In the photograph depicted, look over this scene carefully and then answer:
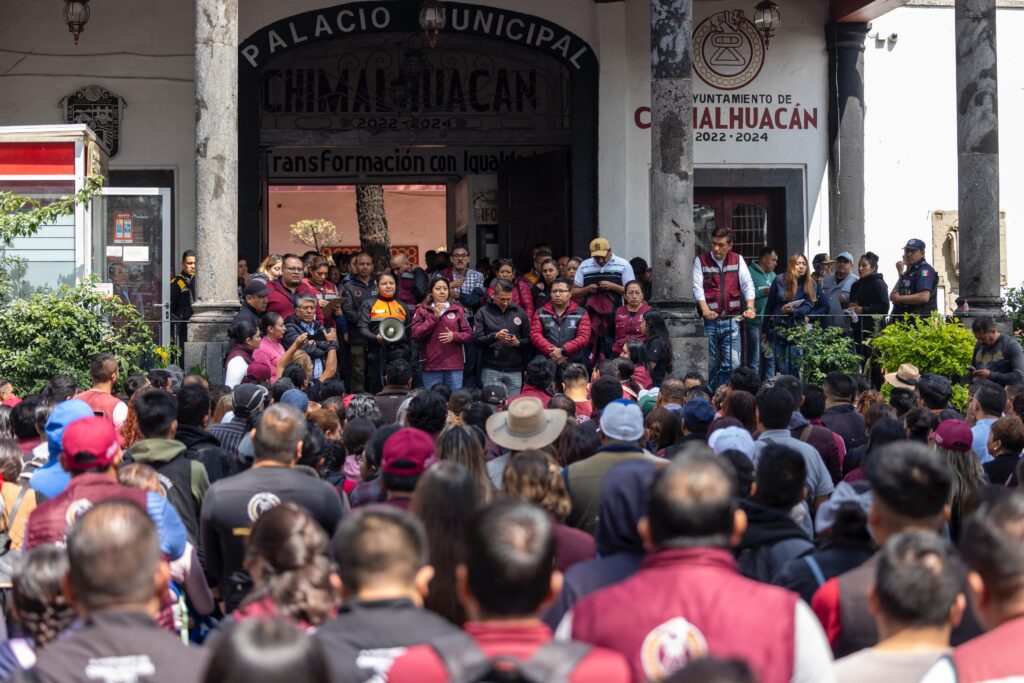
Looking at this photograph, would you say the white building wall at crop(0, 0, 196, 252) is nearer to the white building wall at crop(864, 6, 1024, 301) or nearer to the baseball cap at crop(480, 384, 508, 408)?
the baseball cap at crop(480, 384, 508, 408)

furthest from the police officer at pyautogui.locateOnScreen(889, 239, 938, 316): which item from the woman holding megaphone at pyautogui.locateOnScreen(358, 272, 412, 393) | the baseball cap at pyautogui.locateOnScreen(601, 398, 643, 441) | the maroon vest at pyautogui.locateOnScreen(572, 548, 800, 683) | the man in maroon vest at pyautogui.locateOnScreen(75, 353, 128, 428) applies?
the maroon vest at pyautogui.locateOnScreen(572, 548, 800, 683)

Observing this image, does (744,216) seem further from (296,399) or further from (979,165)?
(296,399)

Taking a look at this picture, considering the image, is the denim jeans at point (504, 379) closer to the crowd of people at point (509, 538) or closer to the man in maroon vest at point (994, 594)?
the crowd of people at point (509, 538)

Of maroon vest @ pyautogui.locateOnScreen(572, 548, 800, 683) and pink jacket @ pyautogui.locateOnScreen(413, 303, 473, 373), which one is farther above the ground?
pink jacket @ pyautogui.locateOnScreen(413, 303, 473, 373)

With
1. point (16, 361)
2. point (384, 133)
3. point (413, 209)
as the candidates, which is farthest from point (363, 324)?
point (413, 209)

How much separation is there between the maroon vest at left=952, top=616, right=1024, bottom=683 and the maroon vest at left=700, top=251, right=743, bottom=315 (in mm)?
11167

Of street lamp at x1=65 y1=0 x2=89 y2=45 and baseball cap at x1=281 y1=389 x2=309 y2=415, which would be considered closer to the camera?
baseball cap at x1=281 y1=389 x2=309 y2=415

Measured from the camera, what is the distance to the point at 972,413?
949cm

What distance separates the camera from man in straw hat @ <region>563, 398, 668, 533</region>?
6.25 m

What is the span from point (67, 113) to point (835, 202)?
9667mm

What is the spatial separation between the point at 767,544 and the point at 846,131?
44.4ft

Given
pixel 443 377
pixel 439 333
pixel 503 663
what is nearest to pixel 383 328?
pixel 439 333

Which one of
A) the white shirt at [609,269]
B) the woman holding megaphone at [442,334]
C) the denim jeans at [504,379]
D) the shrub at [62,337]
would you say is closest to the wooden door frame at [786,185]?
the white shirt at [609,269]

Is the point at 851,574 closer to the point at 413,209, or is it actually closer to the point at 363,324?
the point at 363,324
